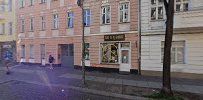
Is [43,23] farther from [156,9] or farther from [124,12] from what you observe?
[156,9]

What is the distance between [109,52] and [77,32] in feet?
13.9

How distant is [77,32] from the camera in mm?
26328

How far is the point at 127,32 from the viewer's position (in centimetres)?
2239

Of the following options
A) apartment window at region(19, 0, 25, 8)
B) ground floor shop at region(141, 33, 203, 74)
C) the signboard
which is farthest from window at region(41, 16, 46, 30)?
ground floor shop at region(141, 33, 203, 74)

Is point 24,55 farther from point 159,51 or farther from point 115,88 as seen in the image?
point 115,88

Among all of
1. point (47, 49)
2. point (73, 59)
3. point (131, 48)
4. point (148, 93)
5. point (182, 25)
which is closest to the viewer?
point (148, 93)

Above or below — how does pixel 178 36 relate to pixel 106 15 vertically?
below

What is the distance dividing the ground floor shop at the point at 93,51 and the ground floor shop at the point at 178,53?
104cm

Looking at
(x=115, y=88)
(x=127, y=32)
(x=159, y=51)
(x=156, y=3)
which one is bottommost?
(x=115, y=88)

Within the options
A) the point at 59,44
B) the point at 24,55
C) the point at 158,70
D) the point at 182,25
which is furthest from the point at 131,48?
the point at 24,55

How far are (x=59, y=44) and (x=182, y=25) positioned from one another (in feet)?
46.0

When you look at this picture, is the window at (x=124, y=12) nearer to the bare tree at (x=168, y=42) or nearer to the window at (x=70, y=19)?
the window at (x=70, y=19)

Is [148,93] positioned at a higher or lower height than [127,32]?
lower

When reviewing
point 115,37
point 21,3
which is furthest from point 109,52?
point 21,3
